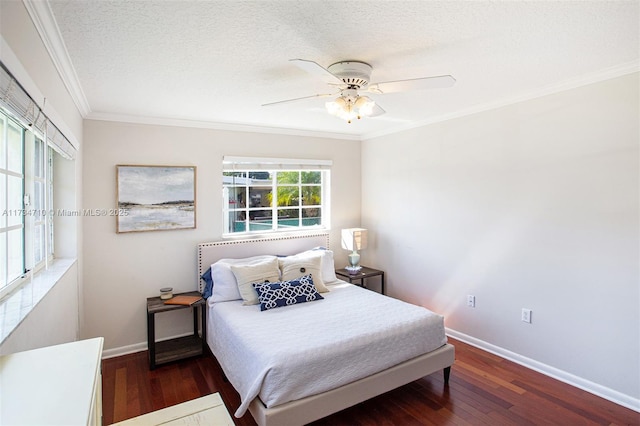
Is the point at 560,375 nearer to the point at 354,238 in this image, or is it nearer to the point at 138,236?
the point at 354,238

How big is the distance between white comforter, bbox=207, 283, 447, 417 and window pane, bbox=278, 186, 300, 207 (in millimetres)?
1581

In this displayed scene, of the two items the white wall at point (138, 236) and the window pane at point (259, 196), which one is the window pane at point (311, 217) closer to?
the window pane at point (259, 196)

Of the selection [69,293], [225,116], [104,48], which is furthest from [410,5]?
[69,293]

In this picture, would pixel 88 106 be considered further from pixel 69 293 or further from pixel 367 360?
pixel 367 360

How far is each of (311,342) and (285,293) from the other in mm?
899

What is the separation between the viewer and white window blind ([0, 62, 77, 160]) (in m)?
1.24

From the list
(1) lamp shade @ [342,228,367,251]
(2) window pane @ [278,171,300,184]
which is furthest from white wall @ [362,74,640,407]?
(2) window pane @ [278,171,300,184]

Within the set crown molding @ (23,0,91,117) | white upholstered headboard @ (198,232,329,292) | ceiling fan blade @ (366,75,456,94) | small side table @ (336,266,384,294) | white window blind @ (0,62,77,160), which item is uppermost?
crown molding @ (23,0,91,117)

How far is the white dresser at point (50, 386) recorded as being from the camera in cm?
90

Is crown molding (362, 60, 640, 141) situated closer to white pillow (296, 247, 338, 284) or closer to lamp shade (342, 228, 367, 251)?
lamp shade (342, 228, 367, 251)

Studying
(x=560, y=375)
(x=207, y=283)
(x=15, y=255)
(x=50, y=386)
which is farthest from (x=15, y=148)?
(x=560, y=375)

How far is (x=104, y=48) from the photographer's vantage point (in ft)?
6.44

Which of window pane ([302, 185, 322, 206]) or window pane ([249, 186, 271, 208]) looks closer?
window pane ([249, 186, 271, 208])

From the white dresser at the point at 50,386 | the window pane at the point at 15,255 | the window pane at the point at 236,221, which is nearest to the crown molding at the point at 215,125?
the window pane at the point at 236,221
